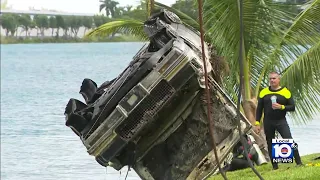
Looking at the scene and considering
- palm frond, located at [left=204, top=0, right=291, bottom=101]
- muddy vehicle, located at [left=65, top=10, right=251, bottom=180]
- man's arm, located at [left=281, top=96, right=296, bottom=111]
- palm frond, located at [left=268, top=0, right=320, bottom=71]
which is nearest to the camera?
muddy vehicle, located at [left=65, top=10, right=251, bottom=180]

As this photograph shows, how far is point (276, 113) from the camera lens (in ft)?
47.4

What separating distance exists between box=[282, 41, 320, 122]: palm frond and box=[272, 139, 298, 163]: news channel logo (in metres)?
3.58

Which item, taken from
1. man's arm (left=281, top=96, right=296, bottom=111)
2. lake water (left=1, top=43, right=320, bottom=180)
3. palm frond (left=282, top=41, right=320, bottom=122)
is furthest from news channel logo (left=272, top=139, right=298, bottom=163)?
lake water (left=1, top=43, right=320, bottom=180)

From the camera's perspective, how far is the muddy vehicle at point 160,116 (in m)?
12.0

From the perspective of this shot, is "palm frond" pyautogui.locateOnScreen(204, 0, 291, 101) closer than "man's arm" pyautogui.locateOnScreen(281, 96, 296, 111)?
No

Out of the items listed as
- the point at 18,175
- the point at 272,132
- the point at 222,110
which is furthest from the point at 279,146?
the point at 18,175

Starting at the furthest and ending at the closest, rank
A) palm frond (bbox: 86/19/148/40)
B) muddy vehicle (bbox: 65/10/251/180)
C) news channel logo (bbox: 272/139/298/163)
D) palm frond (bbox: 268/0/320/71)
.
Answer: palm frond (bbox: 86/19/148/40), palm frond (bbox: 268/0/320/71), news channel logo (bbox: 272/139/298/163), muddy vehicle (bbox: 65/10/251/180)

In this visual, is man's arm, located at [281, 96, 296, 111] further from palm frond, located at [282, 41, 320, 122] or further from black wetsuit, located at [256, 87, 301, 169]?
palm frond, located at [282, 41, 320, 122]

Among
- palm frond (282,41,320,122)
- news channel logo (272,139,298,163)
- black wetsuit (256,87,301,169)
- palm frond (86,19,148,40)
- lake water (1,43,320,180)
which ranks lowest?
lake water (1,43,320,180)

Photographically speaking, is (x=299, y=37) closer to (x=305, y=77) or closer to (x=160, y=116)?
(x=305, y=77)

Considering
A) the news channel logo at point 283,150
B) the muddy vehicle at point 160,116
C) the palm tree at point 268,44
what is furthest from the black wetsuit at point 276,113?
the palm tree at point 268,44

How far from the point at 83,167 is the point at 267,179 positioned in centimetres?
1352

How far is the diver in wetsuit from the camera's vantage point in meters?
14.3

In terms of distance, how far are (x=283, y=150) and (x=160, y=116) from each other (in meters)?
2.48
